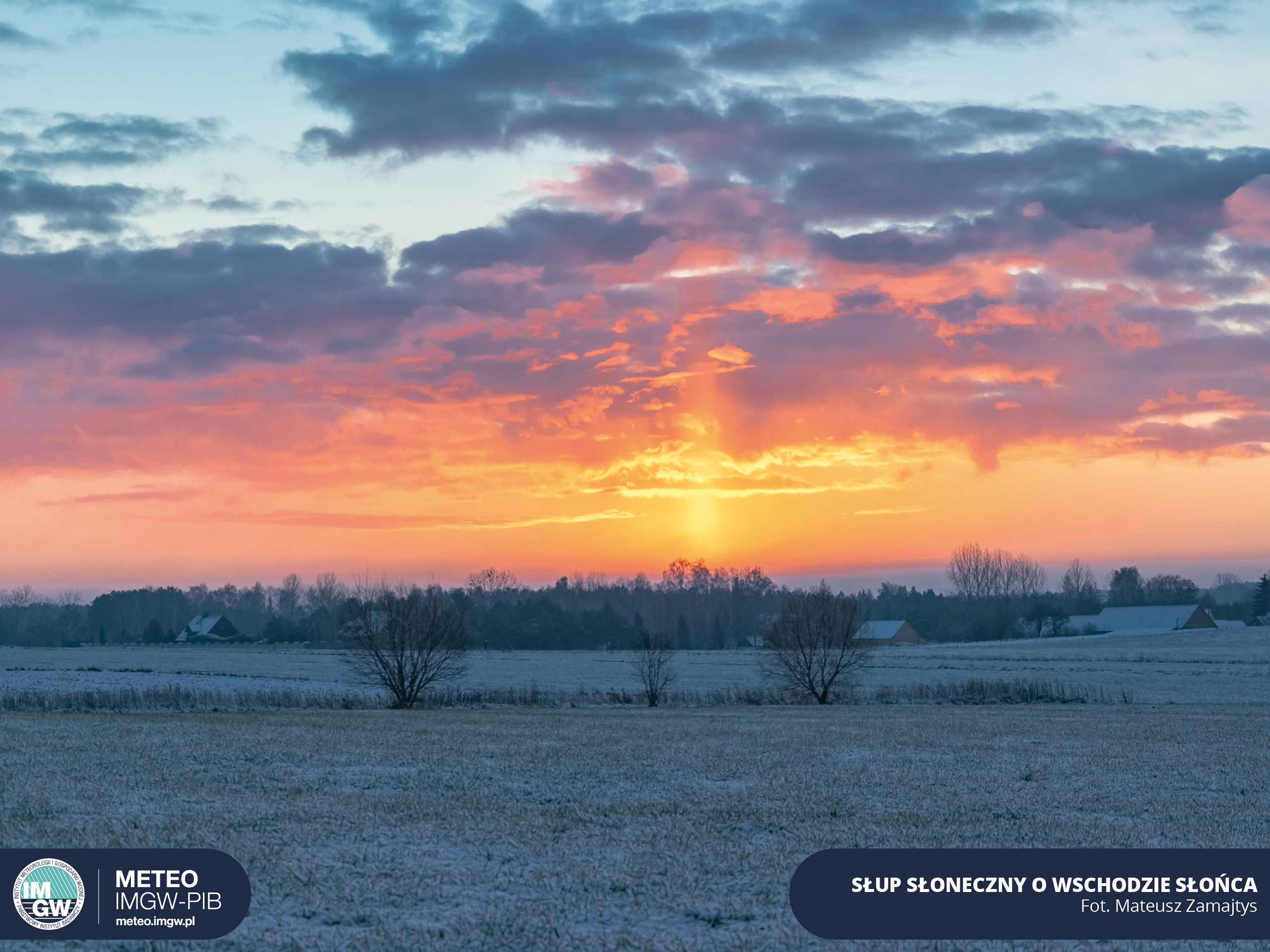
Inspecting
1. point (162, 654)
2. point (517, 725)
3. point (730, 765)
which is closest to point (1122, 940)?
point (730, 765)

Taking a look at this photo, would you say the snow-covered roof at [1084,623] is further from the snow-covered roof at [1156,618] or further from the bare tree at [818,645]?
the bare tree at [818,645]

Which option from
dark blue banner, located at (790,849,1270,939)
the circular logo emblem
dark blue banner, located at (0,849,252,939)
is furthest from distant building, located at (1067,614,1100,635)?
the circular logo emblem

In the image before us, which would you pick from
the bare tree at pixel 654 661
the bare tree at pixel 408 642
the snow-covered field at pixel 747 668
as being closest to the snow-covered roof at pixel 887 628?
the snow-covered field at pixel 747 668

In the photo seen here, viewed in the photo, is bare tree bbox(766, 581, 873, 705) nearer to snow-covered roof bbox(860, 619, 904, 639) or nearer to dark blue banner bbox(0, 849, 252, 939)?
dark blue banner bbox(0, 849, 252, 939)

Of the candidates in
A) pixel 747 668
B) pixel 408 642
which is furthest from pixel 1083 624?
pixel 408 642

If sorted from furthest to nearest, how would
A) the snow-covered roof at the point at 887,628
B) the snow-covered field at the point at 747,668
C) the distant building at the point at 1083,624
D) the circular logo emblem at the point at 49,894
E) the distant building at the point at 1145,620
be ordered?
the snow-covered roof at the point at 887,628 → the distant building at the point at 1083,624 → the distant building at the point at 1145,620 → the snow-covered field at the point at 747,668 → the circular logo emblem at the point at 49,894

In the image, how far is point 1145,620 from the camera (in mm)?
166000

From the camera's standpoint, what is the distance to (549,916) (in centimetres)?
1040

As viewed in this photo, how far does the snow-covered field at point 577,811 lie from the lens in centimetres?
1038

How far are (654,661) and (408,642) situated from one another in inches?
→ 527

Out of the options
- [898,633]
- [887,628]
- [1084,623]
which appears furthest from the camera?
[887,628]

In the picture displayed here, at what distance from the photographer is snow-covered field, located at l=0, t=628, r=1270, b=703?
6962 cm

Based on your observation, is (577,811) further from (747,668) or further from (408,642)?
(747,668)

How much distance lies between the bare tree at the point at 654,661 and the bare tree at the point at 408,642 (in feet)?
32.7
